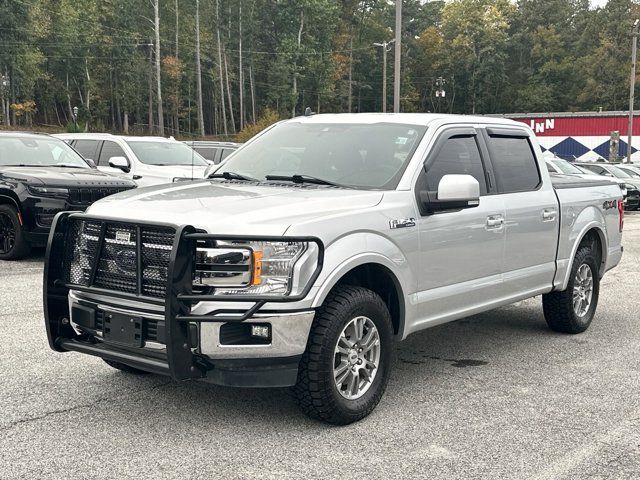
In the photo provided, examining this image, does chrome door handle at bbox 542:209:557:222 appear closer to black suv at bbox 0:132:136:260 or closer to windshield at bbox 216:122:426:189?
windshield at bbox 216:122:426:189

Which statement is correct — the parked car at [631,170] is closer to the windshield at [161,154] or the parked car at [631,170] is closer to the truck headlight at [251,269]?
the windshield at [161,154]

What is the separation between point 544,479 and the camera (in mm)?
3957

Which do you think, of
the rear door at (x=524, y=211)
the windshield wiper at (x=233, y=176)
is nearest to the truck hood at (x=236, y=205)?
the windshield wiper at (x=233, y=176)

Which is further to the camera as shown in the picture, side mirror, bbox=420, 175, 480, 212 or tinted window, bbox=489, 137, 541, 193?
tinted window, bbox=489, 137, 541, 193

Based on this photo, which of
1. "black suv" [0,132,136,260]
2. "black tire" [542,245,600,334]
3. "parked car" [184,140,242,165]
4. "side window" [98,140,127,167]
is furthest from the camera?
"parked car" [184,140,242,165]

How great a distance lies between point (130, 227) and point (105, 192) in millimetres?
7033

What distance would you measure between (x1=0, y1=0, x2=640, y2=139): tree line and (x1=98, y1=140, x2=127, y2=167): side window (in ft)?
159

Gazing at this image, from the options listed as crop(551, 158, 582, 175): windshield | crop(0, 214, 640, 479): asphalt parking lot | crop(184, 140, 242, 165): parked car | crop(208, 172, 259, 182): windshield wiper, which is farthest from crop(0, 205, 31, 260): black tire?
crop(551, 158, 582, 175): windshield

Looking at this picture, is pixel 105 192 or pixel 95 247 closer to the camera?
pixel 95 247

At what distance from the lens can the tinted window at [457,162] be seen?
5.53 m

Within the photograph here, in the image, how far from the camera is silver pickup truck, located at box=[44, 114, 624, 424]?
426cm

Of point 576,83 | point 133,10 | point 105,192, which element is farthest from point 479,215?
point 576,83

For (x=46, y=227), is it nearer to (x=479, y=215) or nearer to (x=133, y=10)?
(x=479, y=215)

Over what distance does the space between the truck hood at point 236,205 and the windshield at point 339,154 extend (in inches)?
10.5
